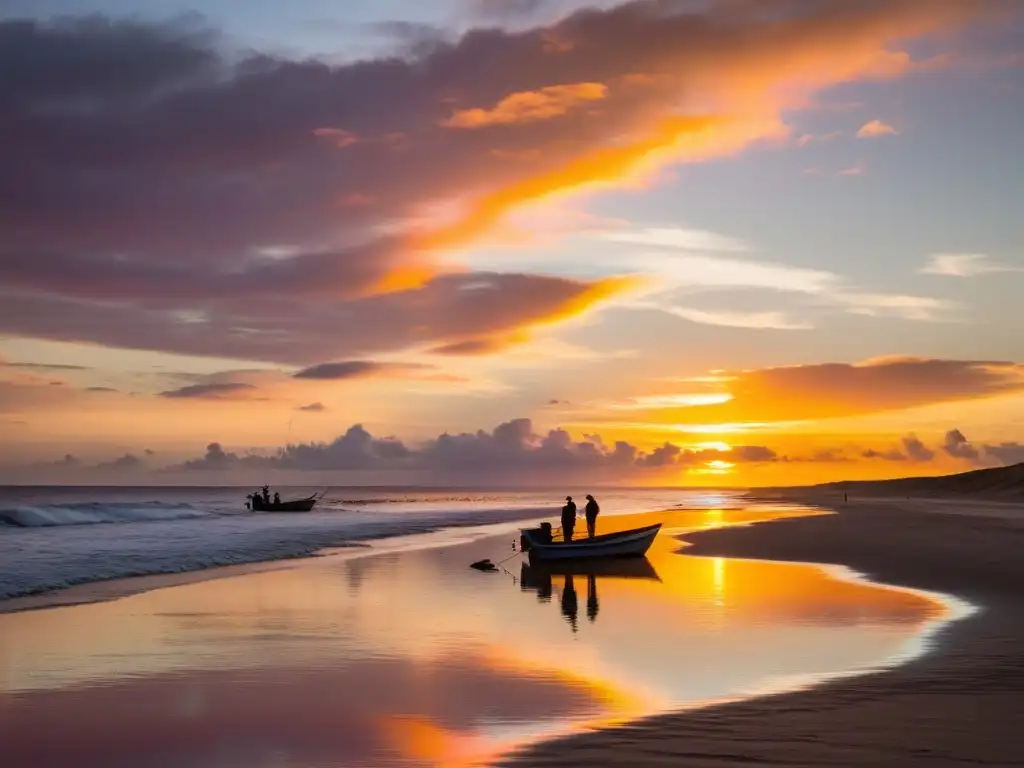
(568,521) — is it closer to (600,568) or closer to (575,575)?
(600,568)

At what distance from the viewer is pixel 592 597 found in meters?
27.5

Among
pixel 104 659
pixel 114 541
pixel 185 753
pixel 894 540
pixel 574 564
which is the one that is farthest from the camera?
pixel 114 541

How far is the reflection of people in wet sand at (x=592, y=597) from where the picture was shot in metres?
23.6

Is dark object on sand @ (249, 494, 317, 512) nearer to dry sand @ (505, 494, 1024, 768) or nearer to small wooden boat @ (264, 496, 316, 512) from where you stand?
small wooden boat @ (264, 496, 316, 512)

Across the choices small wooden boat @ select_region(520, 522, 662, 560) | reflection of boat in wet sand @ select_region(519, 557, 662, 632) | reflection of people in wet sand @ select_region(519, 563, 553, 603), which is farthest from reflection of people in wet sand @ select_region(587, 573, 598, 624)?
small wooden boat @ select_region(520, 522, 662, 560)

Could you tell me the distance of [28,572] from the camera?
33.6m

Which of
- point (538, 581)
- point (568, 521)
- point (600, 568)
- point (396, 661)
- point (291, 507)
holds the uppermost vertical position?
point (568, 521)

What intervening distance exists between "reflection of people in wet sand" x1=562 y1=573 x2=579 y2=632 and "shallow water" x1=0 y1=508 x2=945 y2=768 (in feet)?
0.30

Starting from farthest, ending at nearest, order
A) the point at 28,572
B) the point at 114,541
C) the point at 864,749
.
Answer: the point at 114,541 → the point at 28,572 → the point at 864,749

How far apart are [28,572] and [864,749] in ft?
99.8

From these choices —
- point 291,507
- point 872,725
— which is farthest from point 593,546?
point 291,507

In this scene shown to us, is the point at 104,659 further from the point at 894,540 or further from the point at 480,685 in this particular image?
the point at 894,540

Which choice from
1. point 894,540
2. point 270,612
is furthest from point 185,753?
point 894,540

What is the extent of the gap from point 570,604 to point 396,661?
9.18 metres
